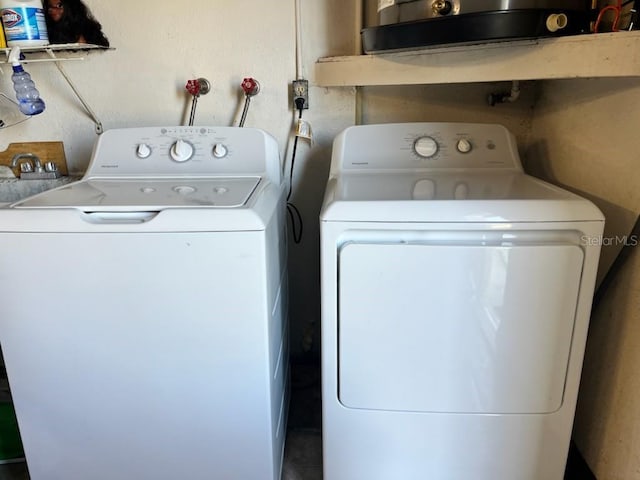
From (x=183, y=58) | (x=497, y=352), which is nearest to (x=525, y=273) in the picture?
(x=497, y=352)

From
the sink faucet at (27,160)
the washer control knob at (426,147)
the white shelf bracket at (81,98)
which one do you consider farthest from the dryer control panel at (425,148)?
the sink faucet at (27,160)

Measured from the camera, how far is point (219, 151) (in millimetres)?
1515

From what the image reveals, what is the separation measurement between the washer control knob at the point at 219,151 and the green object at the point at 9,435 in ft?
3.37

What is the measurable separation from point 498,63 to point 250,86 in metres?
0.82

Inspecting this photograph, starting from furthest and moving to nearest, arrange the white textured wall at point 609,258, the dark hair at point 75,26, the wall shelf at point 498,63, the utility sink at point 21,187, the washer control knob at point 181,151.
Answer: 1. the utility sink at point 21,187
2. the dark hair at point 75,26
3. the washer control knob at point 181,151
4. the white textured wall at point 609,258
5. the wall shelf at point 498,63

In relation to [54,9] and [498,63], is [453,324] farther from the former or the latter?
[54,9]

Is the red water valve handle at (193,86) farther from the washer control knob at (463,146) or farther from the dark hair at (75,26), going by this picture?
the washer control knob at (463,146)

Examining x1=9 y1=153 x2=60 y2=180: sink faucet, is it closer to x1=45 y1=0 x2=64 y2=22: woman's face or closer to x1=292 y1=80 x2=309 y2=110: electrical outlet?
x1=45 y1=0 x2=64 y2=22: woman's face

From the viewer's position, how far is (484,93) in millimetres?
1749

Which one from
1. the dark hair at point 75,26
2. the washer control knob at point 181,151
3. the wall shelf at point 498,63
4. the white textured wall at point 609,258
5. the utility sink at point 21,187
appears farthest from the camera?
the utility sink at point 21,187

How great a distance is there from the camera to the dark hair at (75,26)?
5.26ft

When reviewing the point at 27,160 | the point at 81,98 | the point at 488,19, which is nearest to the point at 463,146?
the point at 488,19

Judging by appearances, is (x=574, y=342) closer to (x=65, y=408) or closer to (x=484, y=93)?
(x=484, y=93)

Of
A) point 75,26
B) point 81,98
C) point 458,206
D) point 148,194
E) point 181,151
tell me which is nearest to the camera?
point 458,206
